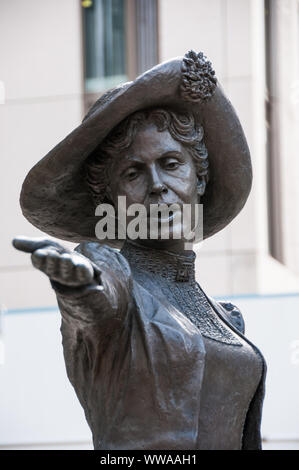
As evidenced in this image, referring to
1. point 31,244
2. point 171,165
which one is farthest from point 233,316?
point 31,244

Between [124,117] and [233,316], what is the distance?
76 centimetres

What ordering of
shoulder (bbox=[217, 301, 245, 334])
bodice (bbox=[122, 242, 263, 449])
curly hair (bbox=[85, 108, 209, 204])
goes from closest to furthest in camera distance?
1. bodice (bbox=[122, 242, 263, 449])
2. curly hair (bbox=[85, 108, 209, 204])
3. shoulder (bbox=[217, 301, 245, 334])

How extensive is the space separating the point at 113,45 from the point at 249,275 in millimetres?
2373

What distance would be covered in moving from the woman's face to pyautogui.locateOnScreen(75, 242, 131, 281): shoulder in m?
0.25

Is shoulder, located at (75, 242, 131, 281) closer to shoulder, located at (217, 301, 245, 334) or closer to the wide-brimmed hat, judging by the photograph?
the wide-brimmed hat

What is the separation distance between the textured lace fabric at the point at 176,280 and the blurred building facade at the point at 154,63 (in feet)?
21.9

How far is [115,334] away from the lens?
3.19m

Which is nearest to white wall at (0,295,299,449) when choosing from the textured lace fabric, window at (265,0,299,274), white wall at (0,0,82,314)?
white wall at (0,0,82,314)

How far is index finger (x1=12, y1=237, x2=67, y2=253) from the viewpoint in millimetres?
2758

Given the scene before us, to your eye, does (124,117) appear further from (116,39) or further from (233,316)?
(116,39)

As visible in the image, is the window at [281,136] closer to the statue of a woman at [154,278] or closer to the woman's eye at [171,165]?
the statue of a woman at [154,278]

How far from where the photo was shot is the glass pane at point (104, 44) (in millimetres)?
10836

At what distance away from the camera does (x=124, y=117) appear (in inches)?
134

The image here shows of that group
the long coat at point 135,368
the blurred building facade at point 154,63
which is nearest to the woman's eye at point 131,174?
the long coat at point 135,368
